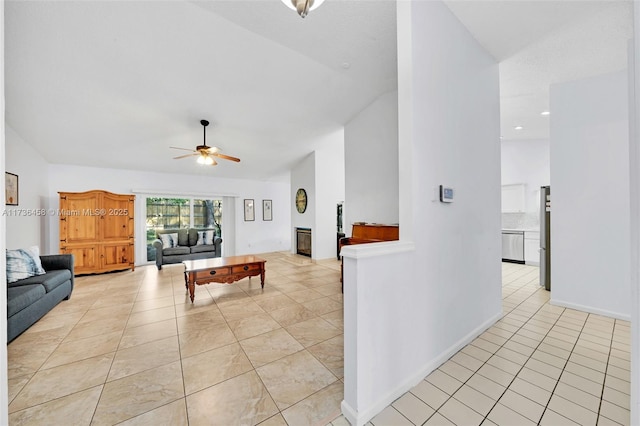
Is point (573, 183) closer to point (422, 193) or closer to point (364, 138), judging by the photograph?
point (422, 193)

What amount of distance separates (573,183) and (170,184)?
7663mm

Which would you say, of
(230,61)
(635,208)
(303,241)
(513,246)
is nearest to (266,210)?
Answer: (303,241)

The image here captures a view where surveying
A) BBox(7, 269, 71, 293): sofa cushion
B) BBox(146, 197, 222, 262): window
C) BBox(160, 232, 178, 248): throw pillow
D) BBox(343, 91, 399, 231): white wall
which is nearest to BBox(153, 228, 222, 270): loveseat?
BBox(160, 232, 178, 248): throw pillow

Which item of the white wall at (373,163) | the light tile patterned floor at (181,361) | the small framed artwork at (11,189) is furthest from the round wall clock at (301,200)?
the small framed artwork at (11,189)

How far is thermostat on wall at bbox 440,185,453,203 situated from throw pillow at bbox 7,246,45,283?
185 inches

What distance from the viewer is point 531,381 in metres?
1.78

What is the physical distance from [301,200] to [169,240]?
11.2 ft

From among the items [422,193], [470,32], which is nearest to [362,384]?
[422,193]

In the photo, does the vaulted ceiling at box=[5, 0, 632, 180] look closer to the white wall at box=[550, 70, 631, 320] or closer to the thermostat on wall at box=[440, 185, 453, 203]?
the white wall at box=[550, 70, 631, 320]

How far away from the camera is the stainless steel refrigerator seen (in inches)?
150

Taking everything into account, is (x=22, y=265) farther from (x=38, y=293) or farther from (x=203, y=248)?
(x=203, y=248)

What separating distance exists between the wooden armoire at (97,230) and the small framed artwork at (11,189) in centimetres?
99

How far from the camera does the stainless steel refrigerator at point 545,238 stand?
380cm

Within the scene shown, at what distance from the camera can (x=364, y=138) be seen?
4844 mm
